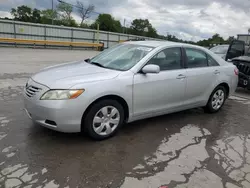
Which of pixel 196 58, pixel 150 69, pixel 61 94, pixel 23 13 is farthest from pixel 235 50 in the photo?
pixel 23 13

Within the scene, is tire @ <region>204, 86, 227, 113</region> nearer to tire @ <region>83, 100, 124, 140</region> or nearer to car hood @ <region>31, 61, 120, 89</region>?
tire @ <region>83, 100, 124, 140</region>

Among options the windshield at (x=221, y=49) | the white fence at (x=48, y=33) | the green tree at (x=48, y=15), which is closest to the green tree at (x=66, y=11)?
Answer: the green tree at (x=48, y=15)

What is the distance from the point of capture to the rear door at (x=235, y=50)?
10.2m

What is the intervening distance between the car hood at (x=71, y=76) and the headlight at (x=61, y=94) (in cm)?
7

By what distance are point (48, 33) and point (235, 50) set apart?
1867 cm

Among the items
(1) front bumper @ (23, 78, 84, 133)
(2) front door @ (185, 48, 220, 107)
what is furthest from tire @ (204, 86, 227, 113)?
(1) front bumper @ (23, 78, 84, 133)

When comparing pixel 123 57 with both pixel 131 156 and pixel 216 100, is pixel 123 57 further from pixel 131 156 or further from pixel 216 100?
pixel 216 100

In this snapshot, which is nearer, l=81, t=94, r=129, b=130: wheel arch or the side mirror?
l=81, t=94, r=129, b=130: wheel arch

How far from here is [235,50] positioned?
1040cm

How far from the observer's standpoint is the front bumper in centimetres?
321

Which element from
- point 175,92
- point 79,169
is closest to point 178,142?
point 175,92

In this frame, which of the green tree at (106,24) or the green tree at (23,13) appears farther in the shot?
the green tree at (23,13)

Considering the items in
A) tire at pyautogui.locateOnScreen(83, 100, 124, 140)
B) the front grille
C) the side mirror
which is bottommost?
tire at pyautogui.locateOnScreen(83, 100, 124, 140)

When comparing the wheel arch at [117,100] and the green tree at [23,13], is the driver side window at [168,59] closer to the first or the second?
the wheel arch at [117,100]
